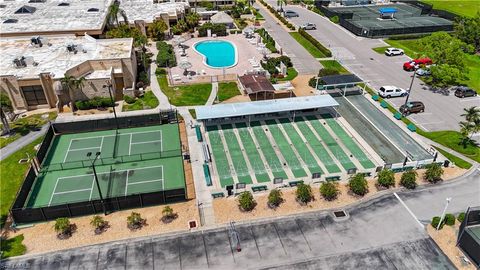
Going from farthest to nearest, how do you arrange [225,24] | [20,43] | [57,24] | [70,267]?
1. [225,24]
2. [57,24]
3. [20,43]
4. [70,267]

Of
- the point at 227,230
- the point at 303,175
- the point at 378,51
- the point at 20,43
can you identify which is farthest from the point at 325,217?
the point at 20,43

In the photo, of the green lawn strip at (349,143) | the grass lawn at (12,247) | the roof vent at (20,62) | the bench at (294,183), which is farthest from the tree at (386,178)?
the roof vent at (20,62)

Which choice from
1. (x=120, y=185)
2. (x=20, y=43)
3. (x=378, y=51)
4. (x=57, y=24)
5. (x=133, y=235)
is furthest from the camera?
(x=378, y=51)

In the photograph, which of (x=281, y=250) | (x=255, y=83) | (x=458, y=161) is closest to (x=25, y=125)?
(x=255, y=83)

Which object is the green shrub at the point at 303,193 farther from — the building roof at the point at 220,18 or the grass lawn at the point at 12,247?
the building roof at the point at 220,18

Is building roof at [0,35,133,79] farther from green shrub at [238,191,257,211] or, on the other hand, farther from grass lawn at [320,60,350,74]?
grass lawn at [320,60,350,74]

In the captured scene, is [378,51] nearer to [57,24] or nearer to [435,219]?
[435,219]
